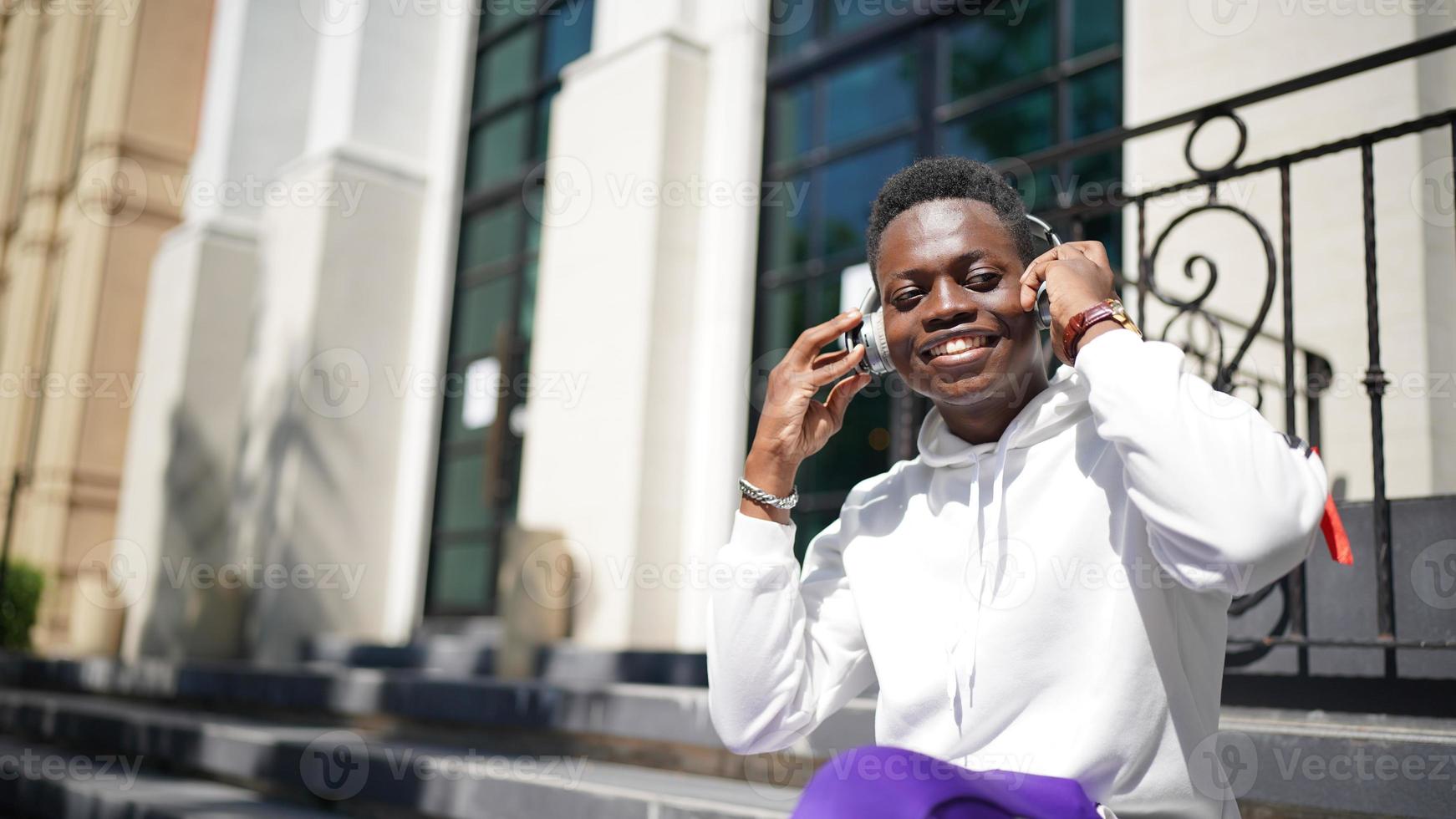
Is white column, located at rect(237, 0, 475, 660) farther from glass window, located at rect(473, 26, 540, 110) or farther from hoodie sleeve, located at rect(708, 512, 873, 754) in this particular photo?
hoodie sleeve, located at rect(708, 512, 873, 754)

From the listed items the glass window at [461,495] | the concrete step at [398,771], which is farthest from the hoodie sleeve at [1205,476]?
the glass window at [461,495]

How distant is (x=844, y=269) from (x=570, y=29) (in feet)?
11.3

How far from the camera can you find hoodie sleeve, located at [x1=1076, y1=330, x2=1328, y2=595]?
1304 mm

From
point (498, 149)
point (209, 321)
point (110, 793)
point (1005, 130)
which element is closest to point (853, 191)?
point (1005, 130)

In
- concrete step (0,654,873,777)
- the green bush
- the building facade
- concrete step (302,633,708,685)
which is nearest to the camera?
concrete step (0,654,873,777)

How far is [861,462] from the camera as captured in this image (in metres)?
5.97

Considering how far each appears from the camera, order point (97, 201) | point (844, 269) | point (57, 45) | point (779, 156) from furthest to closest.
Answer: point (57, 45)
point (97, 201)
point (779, 156)
point (844, 269)

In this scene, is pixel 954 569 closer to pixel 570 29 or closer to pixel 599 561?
pixel 599 561

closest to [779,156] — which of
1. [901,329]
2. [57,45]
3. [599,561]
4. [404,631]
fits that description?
[599,561]

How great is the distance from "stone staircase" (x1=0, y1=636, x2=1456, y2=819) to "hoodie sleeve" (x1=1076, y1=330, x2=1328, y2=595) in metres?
1.09

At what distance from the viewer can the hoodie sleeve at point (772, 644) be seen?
173 cm

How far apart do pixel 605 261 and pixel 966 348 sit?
5.15 m

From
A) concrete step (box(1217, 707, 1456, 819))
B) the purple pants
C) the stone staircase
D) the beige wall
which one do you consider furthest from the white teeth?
the beige wall

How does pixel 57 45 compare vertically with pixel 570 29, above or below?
above
